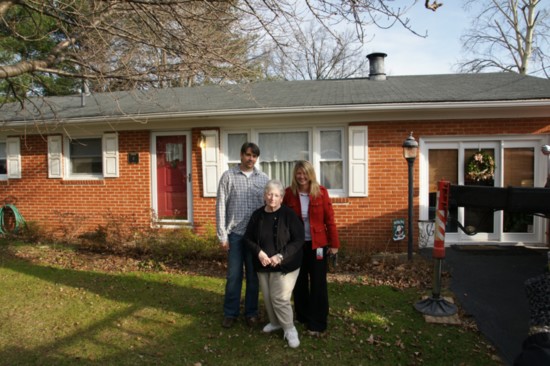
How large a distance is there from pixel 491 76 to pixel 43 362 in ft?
34.2

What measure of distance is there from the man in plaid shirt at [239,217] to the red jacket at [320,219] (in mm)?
442

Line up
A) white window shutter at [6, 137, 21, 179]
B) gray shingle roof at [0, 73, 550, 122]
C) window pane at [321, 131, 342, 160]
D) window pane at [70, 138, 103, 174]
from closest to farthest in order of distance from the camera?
gray shingle roof at [0, 73, 550, 122]
window pane at [321, 131, 342, 160]
window pane at [70, 138, 103, 174]
white window shutter at [6, 137, 21, 179]

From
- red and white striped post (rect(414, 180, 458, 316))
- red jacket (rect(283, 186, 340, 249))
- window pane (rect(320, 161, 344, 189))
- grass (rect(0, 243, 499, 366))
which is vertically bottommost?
grass (rect(0, 243, 499, 366))

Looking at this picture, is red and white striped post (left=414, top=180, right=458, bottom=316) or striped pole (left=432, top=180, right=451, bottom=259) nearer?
striped pole (left=432, top=180, right=451, bottom=259)

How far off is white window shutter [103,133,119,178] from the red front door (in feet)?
3.06

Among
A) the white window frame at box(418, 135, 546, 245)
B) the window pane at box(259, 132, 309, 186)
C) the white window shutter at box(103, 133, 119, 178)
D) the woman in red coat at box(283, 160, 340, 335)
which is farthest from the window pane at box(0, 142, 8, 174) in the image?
the white window frame at box(418, 135, 546, 245)

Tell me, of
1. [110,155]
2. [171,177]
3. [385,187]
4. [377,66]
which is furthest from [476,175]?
[110,155]

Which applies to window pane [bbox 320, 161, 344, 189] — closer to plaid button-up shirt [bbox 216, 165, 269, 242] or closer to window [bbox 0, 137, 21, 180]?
plaid button-up shirt [bbox 216, 165, 269, 242]

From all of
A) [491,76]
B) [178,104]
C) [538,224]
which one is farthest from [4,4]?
[491,76]

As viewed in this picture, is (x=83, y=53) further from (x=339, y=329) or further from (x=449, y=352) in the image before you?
(x=449, y=352)

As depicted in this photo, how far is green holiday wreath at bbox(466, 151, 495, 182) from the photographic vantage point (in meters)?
7.57

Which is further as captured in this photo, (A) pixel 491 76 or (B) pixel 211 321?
(A) pixel 491 76

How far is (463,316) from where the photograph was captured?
464cm

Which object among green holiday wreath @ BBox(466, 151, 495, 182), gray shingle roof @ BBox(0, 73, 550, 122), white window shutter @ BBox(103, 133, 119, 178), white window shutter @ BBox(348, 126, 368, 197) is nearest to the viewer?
gray shingle roof @ BBox(0, 73, 550, 122)
